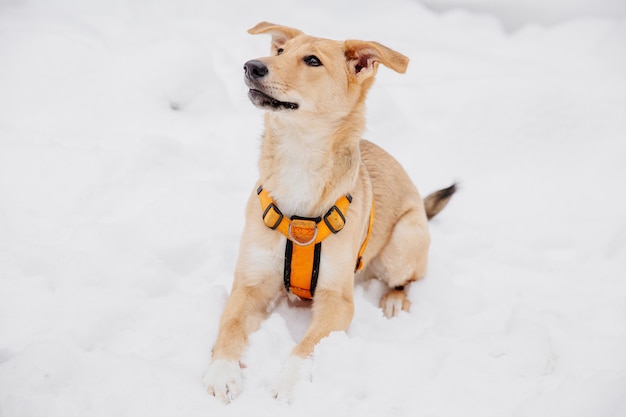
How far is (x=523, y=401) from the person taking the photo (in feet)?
8.07

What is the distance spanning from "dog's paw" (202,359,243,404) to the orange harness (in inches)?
28.2

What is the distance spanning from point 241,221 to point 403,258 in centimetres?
138

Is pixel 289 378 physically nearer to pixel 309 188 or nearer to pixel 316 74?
pixel 309 188

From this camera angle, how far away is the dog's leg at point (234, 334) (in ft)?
7.95

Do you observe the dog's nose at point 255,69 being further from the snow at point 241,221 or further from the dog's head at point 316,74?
the snow at point 241,221

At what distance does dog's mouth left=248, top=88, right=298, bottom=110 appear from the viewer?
2748mm

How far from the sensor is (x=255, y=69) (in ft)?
8.86

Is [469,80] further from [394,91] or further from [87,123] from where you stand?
[87,123]

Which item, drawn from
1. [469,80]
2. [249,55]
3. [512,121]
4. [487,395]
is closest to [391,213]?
[487,395]

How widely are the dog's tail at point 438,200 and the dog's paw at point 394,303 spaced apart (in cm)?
119

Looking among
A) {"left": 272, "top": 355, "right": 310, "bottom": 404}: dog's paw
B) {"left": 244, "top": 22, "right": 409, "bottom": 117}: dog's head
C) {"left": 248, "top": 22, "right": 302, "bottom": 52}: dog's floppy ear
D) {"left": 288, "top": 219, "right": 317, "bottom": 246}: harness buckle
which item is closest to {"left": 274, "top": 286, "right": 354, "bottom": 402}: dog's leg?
{"left": 272, "top": 355, "right": 310, "bottom": 404}: dog's paw

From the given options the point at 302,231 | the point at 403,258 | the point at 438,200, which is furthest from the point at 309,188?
the point at 438,200

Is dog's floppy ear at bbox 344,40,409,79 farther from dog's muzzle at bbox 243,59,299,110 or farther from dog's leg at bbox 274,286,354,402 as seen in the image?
dog's leg at bbox 274,286,354,402

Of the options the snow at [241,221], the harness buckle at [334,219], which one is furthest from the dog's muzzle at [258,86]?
the snow at [241,221]
